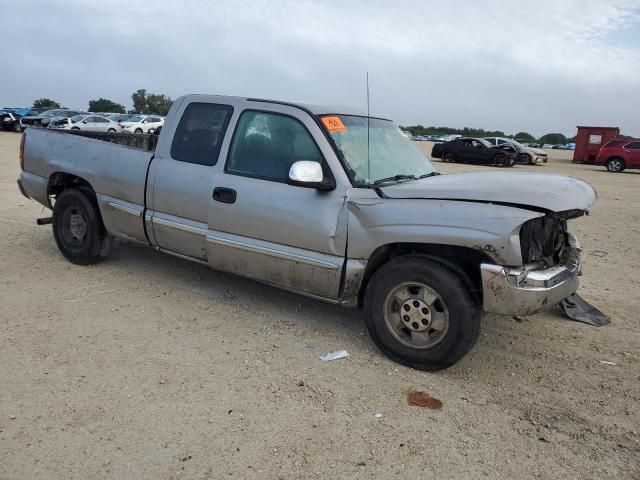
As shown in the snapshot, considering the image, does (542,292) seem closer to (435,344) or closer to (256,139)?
(435,344)

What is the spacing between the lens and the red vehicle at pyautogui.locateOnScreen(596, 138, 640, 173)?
25.4 metres

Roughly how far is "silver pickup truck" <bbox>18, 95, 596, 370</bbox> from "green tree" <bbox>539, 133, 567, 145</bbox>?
10562 cm

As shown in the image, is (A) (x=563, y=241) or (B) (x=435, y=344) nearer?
(B) (x=435, y=344)

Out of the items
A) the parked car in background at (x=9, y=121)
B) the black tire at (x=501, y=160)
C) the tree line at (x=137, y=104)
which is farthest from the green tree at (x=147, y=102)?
the black tire at (x=501, y=160)

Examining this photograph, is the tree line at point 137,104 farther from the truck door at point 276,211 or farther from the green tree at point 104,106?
the truck door at point 276,211

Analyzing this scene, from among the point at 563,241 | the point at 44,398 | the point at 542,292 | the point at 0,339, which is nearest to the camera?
the point at 44,398

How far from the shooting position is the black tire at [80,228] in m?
5.44

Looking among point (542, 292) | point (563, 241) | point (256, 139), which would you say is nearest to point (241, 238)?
point (256, 139)

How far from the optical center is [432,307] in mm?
3523

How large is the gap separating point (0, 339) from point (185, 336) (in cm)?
131

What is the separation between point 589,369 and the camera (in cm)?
375

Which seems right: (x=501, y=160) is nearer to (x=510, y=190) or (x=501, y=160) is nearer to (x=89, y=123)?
(x=510, y=190)

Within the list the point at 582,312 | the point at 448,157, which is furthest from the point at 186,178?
the point at 448,157

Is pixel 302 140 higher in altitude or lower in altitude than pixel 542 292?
higher
